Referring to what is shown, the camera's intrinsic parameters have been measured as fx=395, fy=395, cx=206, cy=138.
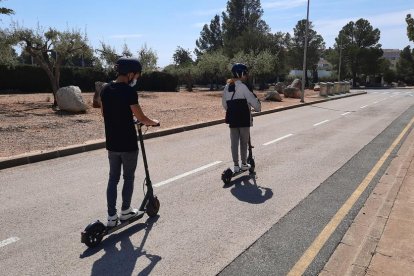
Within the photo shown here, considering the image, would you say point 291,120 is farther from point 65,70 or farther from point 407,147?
point 65,70

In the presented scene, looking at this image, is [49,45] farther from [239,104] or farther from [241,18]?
[241,18]

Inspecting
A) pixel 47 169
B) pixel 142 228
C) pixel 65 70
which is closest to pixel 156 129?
pixel 47 169

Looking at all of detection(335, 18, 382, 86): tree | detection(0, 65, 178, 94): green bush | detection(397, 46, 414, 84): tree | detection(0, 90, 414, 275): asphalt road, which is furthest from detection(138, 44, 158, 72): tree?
detection(397, 46, 414, 84): tree

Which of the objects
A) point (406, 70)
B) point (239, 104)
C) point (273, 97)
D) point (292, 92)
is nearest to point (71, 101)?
point (239, 104)

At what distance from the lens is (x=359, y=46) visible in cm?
7150

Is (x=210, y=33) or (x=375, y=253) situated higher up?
(x=210, y=33)

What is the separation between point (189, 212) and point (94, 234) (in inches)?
57.2

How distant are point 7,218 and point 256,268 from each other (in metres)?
3.25

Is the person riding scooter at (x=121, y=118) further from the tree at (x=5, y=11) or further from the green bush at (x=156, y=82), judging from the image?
the green bush at (x=156, y=82)

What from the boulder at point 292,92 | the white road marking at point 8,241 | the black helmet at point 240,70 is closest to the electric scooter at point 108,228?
the white road marking at point 8,241

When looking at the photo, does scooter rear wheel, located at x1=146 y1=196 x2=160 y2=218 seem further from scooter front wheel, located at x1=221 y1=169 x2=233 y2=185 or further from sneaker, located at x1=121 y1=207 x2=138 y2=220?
scooter front wheel, located at x1=221 y1=169 x2=233 y2=185

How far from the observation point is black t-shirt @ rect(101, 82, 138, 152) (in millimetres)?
4191

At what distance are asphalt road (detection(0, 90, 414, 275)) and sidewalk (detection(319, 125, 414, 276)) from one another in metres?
0.18

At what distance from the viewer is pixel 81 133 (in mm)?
11258
